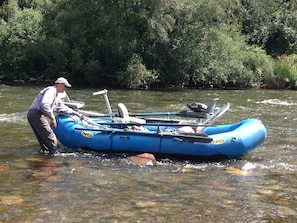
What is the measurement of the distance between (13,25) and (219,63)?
10903 millimetres

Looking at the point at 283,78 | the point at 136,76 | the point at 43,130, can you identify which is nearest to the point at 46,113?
the point at 43,130

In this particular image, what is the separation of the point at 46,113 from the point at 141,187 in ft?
7.60

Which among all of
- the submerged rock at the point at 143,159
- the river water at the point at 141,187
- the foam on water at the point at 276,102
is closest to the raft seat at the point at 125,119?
the river water at the point at 141,187

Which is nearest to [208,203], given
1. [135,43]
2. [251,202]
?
[251,202]

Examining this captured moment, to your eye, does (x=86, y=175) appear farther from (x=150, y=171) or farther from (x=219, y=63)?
(x=219, y=63)

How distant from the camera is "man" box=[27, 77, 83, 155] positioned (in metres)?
8.11

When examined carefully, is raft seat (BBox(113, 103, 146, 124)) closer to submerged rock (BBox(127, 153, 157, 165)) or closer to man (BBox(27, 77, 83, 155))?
submerged rock (BBox(127, 153, 157, 165))

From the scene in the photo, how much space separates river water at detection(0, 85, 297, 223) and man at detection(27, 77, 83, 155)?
0.87ft

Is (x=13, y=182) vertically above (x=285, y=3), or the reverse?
(x=285, y=3)

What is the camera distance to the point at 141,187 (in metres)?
6.74

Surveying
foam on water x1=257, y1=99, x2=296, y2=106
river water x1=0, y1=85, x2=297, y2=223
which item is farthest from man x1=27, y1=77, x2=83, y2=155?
foam on water x1=257, y1=99, x2=296, y2=106

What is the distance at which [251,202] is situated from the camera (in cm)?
617

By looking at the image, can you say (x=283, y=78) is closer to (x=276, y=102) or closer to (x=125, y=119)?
(x=276, y=102)

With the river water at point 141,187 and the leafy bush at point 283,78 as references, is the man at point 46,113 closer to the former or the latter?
the river water at point 141,187
